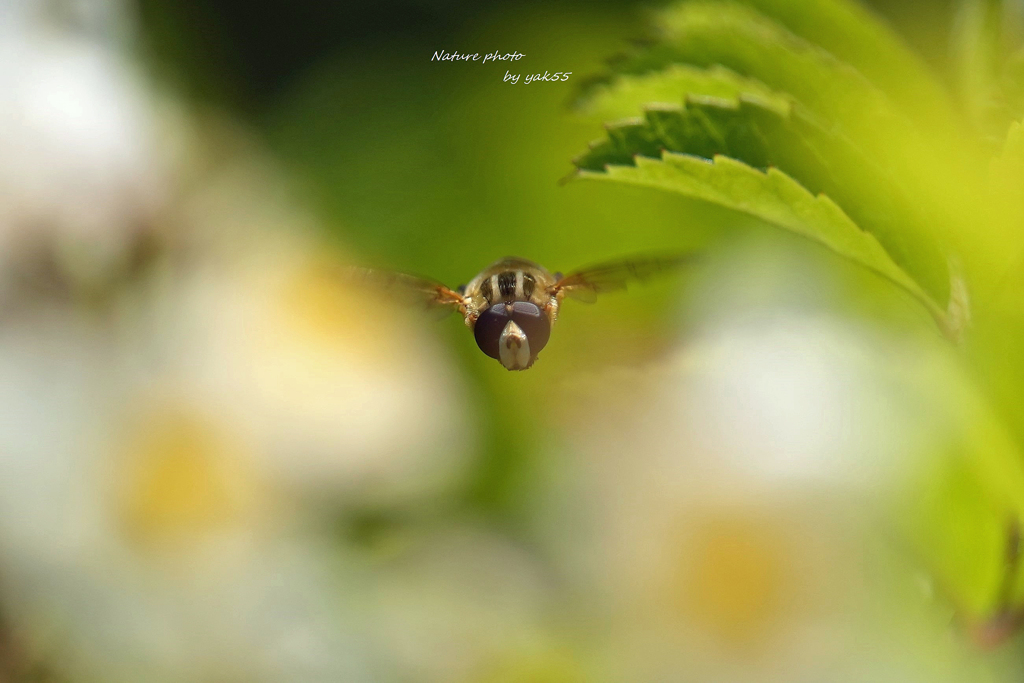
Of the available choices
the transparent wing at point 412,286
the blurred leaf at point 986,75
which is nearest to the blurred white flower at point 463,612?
the transparent wing at point 412,286

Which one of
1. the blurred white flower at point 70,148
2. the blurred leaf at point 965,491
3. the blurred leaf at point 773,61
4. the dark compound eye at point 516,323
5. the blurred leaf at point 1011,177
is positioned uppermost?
the blurred white flower at point 70,148

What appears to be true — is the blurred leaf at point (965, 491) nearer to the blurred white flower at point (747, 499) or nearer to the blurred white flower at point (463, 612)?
the blurred white flower at point (747, 499)

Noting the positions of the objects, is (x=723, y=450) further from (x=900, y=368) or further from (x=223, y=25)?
(x=223, y=25)

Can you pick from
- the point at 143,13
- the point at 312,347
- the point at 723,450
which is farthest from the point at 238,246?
the point at 723,450

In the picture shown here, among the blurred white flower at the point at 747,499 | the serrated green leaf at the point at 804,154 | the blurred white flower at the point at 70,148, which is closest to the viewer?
the serrated green leaf at the point at 804,154

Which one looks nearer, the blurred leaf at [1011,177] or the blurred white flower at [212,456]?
the blurred leaf at [1011,177]

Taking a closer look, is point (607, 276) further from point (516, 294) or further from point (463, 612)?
point (463, 612)
